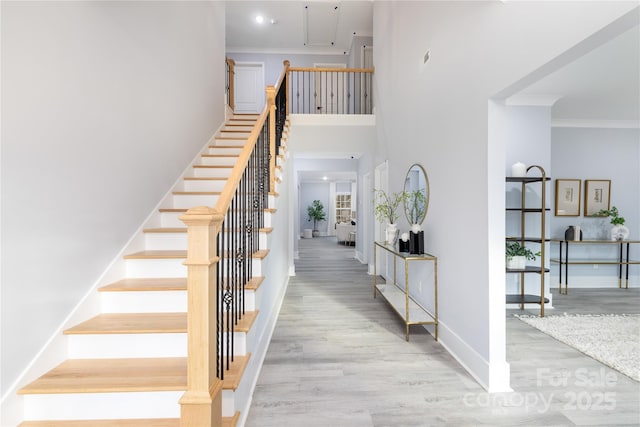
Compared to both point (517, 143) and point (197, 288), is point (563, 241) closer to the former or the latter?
point (517, 143)

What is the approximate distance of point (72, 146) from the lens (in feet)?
6.61

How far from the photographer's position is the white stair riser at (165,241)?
9.16 ft

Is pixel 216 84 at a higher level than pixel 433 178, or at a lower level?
higher

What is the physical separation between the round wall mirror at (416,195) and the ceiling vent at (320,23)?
15.4 ft

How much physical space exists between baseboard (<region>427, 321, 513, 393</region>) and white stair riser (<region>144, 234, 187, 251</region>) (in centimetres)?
262

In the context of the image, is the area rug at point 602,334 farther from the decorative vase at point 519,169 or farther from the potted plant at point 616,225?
the decorative vase at point 519,169

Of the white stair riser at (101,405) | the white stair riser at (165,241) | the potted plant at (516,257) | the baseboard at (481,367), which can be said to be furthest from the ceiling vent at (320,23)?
the white stair riser at (101,405)

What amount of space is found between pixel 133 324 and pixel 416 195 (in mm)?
2990

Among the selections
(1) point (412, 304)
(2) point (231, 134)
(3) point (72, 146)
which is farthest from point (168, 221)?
(1) point (412, 304)

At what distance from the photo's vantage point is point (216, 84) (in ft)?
16.5

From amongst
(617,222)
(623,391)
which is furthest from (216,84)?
(617,222)

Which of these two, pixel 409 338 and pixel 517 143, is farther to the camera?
pixel 517 143

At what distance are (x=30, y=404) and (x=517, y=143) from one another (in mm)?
5368

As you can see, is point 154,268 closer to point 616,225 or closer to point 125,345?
point 125,345
